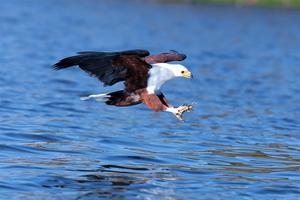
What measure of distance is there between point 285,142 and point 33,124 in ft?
12.0

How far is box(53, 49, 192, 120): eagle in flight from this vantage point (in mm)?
10680

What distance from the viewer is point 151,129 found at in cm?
1404

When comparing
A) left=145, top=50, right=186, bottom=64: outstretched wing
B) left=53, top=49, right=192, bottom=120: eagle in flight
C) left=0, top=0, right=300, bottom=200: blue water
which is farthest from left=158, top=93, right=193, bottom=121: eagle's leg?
left=145, top=50, right=186, bottom=64: outstretched wing

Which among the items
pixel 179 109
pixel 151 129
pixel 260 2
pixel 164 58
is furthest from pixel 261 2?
pixel 179 109

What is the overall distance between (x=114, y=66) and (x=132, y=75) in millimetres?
294

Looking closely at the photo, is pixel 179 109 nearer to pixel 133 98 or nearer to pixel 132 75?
pixel 133 98

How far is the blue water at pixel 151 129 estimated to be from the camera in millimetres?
10023

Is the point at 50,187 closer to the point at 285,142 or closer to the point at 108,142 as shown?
the point at 108,142

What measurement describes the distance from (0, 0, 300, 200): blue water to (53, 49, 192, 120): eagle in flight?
2.52 feet

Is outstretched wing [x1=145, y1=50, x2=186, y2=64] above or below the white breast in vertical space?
above

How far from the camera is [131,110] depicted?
16.1 m

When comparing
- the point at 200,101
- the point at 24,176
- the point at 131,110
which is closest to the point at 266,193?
the point at 24,176

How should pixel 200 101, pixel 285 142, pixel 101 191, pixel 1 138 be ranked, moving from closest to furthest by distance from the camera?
pixel 101 191 < pixel 1 138 < pixel 285 142 < pixel 200 101

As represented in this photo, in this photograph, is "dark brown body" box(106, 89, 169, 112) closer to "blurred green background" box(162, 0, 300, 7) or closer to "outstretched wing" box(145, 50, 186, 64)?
"outstretched wing" box(145, 50, 186, 64)
